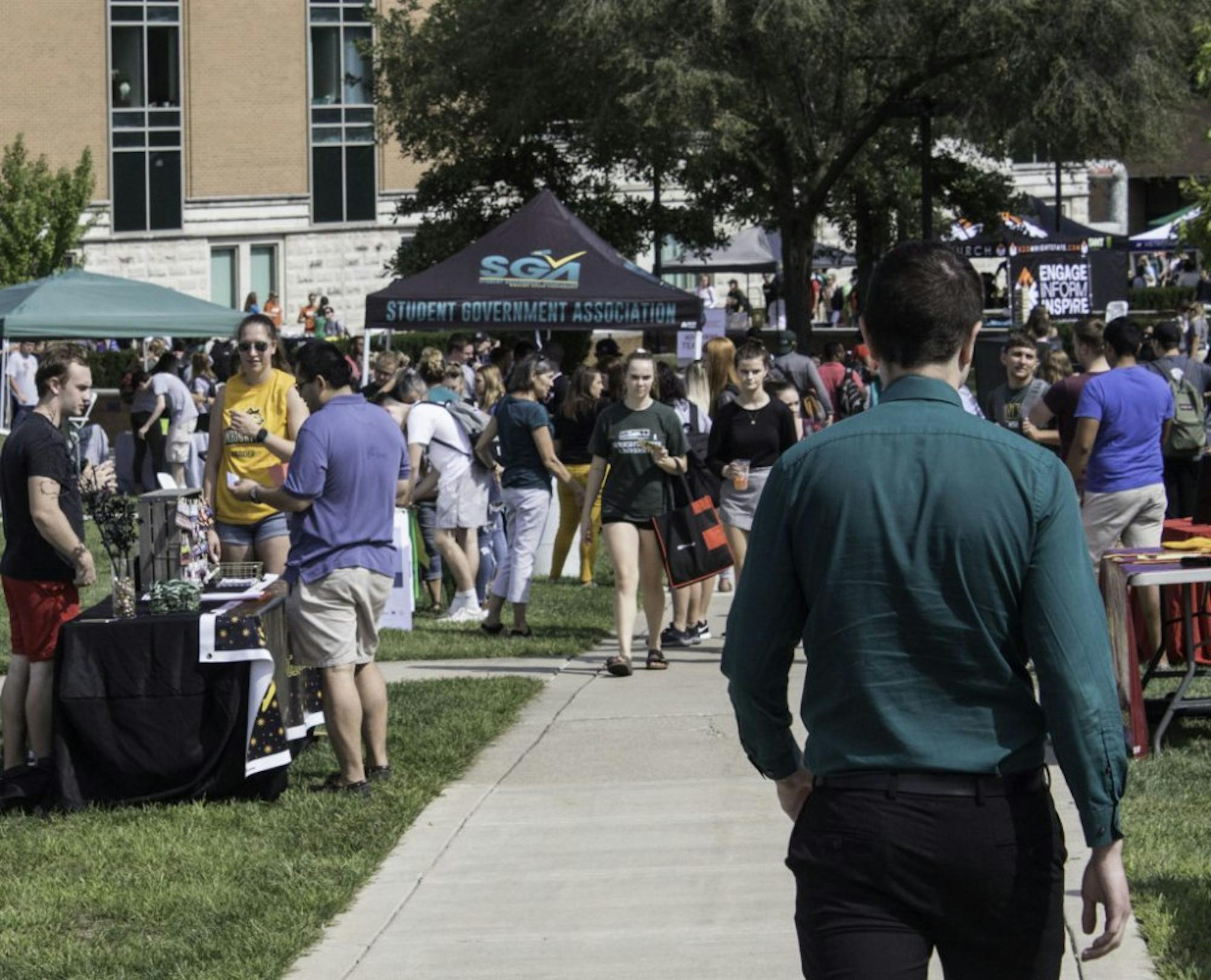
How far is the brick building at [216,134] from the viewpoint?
5288 cm

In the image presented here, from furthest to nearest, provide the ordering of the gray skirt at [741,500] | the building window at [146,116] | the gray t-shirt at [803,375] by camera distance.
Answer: the building window at [146,116]
the gray t-shirt at [803,375]
the gray skirt at [741,500]

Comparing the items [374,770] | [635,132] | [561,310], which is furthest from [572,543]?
[635,132]

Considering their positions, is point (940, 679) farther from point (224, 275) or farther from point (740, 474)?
point (224, 275)

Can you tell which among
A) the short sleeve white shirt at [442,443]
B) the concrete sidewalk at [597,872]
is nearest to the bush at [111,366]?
the short sleeve white shirt at [442,443]

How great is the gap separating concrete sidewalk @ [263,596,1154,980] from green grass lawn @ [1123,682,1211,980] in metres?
0.12

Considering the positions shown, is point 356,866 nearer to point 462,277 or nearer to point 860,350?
point 462,277

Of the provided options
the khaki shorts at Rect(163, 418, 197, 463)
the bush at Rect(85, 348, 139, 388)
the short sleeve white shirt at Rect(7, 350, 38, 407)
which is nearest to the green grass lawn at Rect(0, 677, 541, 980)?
the khaki shorts at Rect(163, 418, 197, 463)

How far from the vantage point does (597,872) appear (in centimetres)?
671

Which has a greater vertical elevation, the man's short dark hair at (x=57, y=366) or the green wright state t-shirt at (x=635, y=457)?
the man's short dark hair at (x=57, y=366)

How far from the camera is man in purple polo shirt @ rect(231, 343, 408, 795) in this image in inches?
301

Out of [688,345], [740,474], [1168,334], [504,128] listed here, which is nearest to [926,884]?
[740,474]

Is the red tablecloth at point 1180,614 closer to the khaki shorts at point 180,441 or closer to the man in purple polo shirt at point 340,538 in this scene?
the man in purple polo shirt at point 340,538

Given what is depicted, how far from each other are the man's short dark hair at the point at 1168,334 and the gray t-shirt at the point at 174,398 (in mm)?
11590

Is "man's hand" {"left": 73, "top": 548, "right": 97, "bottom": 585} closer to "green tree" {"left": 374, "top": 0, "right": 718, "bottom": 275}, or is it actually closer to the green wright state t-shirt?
the green wright state t-shirt
